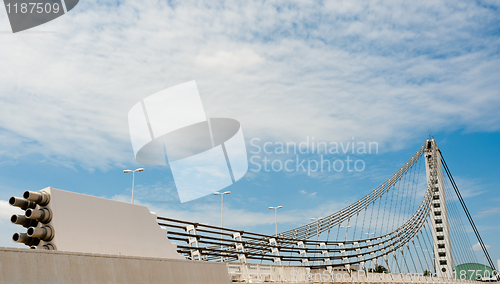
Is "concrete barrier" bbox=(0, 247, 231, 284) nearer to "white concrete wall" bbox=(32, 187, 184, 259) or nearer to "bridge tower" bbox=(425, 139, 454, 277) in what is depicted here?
"white concrete wall" bbox=(32, 187, 184, 259)

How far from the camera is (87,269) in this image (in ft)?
26.7

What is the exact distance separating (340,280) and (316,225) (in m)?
13.5

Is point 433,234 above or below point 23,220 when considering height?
above

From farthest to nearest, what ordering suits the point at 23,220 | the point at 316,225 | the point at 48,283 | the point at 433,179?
the point at 433,179, the point at 316,225, the point at 23,220, the point at 48,283

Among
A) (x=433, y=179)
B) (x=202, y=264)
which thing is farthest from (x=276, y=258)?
(x=433, y=179)

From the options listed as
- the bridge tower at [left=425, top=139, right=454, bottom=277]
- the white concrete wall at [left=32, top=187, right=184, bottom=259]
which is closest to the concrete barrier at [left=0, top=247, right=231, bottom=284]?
the white concrete wall at [left=32, top=187, right=184, bottom=259]

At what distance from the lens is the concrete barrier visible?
22.9ft

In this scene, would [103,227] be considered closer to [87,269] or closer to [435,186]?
[87,269]

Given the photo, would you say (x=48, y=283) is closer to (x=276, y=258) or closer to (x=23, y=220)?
(x=23, y=220)

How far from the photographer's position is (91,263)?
8.27 m

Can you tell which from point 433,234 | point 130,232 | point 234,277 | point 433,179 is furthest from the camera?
point 433,179

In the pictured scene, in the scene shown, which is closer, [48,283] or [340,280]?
[48,283]

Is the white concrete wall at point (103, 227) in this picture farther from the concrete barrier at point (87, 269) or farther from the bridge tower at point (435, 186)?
the bridge tower at point (435, 186)

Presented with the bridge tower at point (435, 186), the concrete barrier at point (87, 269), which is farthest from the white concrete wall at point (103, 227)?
the bridge tower at point (435, 186)
